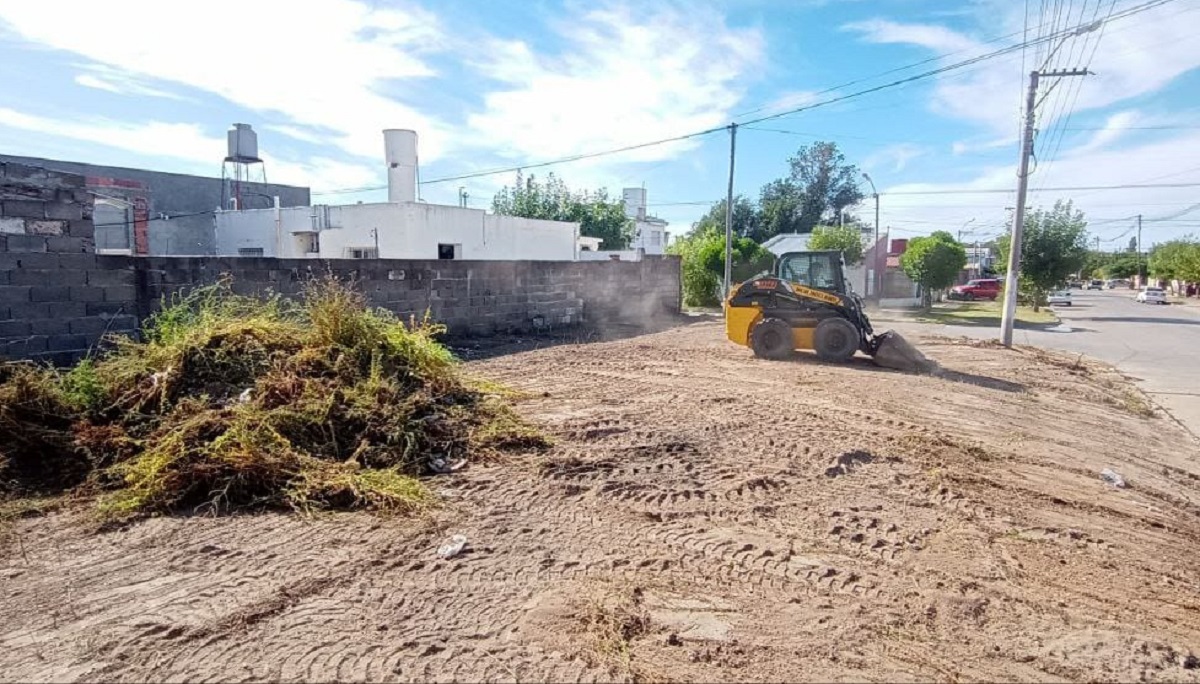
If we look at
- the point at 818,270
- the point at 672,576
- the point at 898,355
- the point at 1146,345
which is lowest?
the point at 672,576

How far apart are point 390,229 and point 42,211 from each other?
13397 mm

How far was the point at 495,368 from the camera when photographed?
10.1 metres

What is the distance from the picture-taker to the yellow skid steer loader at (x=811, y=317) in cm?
1135

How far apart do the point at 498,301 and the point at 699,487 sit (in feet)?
32.0

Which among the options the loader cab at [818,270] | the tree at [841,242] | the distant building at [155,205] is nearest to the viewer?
the loader cab at [818,270]

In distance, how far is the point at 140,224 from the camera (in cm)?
2264

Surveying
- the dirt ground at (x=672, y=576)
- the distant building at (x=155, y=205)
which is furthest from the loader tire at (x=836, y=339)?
the distant building at (x=155, y=205)

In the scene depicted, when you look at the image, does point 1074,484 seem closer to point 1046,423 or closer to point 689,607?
point 1046,423

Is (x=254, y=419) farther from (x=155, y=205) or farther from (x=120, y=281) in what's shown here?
(x=155, y=205)

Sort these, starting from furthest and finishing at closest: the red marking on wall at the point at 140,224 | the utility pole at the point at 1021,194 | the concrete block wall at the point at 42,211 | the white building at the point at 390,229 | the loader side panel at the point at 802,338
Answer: the red marking on wall at the point at 140,224, the white building at the point at 390,229, the utility pole at the point at 1021,194, the loader side panel at the point at 802,338, the concrete block wall at the point at 42,211

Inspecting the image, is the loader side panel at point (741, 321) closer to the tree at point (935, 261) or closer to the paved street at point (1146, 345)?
the paved street at point (1146, 345)

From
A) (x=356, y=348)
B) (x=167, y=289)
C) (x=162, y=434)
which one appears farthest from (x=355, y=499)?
(x=167, y=289)

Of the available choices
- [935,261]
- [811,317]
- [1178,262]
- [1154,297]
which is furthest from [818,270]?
[1178,262]

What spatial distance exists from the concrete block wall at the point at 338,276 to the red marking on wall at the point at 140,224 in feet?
50.9
